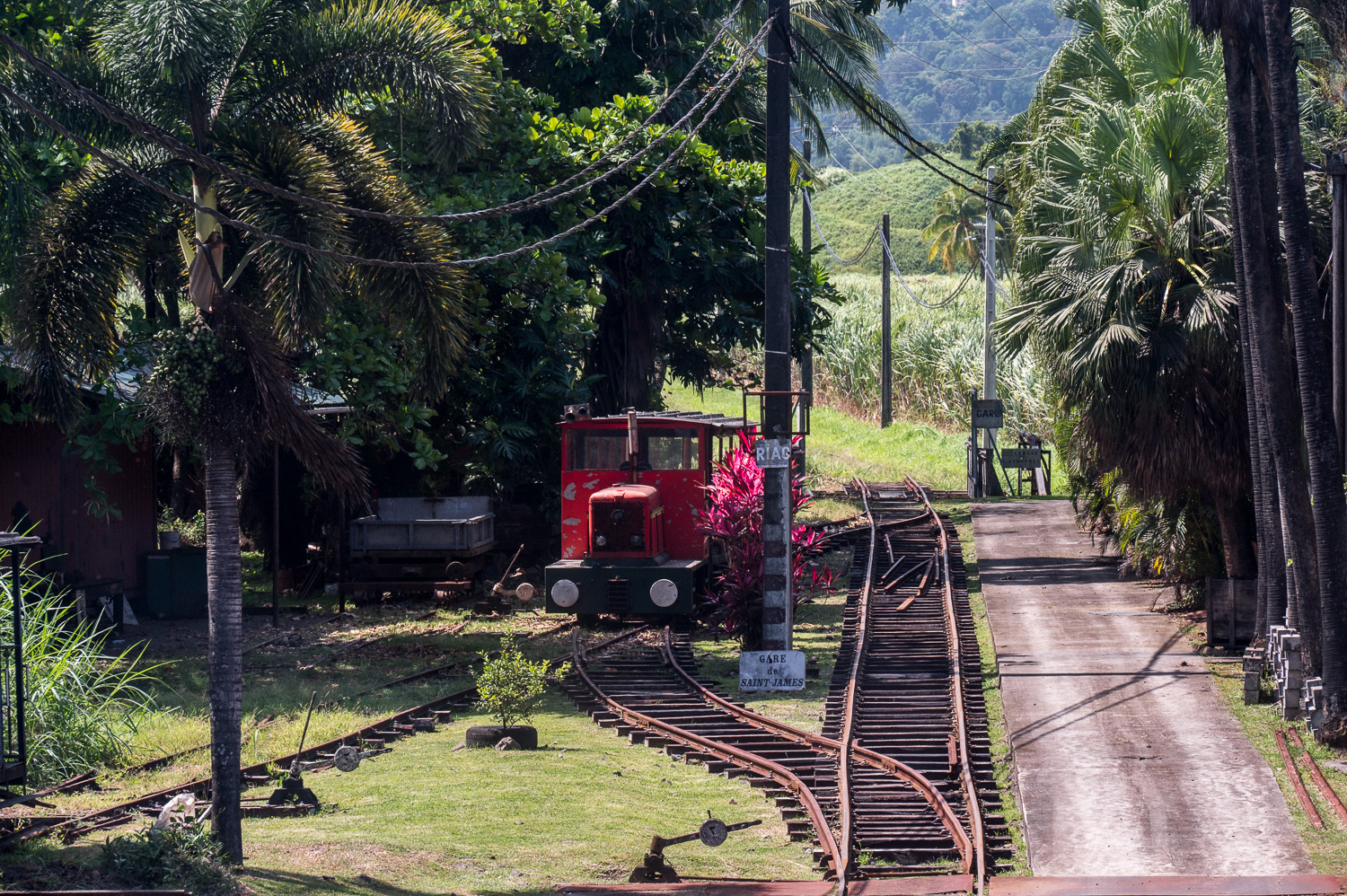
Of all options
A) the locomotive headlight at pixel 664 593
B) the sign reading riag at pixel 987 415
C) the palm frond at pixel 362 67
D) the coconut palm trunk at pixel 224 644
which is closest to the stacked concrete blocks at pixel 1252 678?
the locomotive headlight at pixel 664 593

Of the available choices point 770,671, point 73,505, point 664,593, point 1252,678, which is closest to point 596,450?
point 664,593

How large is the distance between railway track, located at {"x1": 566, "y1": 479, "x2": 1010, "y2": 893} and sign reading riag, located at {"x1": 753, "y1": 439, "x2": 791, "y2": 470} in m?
2.40

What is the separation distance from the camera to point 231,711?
8.68 metres

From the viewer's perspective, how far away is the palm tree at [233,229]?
8.78 m

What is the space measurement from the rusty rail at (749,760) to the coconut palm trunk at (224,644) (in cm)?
385

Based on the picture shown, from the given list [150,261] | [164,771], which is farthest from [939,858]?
[150,261]

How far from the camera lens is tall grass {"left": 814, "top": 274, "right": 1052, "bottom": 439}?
39.9 meters

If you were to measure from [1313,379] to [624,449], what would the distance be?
352 inches

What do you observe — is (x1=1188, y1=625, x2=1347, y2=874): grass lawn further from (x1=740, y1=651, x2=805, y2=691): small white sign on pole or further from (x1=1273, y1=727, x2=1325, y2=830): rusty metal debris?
(x1=740, y1=651, x2=805, y2=691): small white sign on pole

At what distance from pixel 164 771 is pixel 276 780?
4.23 ft

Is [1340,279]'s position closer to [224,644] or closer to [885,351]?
[224,644]

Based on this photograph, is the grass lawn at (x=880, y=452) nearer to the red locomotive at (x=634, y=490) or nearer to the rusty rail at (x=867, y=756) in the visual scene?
the red locomotive at (x=634, y=490)

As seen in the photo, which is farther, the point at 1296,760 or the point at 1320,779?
the point at 1296,760

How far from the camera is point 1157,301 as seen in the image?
15.5 metres
